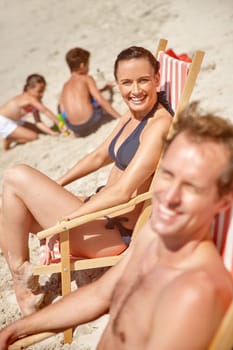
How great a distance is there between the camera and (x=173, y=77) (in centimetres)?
352

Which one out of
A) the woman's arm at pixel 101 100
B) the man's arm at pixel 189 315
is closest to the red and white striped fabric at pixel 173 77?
the man's arm at pixel 189 315

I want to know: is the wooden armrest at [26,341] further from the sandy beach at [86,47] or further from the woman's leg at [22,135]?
the woman's leg at [22,135]

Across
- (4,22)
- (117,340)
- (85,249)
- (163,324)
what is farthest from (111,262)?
(4,22)

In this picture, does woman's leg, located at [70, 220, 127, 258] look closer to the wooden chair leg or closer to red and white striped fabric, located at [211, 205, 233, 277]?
the wooden chair leg

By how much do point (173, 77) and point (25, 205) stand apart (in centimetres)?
135

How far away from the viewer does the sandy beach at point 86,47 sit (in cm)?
478

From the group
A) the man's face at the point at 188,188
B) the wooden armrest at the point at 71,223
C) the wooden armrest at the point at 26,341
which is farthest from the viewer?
the wooden armrest at the point at 71,223

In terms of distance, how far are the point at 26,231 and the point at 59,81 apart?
18.6 ft

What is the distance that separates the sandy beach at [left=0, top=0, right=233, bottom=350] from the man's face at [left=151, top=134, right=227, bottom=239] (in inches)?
58.5

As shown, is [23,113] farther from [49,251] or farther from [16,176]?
[49,251]

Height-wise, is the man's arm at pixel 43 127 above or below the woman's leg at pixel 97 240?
above

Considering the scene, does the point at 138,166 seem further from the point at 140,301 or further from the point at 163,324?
the point at 163,324

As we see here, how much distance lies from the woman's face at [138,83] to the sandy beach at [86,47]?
1.25m

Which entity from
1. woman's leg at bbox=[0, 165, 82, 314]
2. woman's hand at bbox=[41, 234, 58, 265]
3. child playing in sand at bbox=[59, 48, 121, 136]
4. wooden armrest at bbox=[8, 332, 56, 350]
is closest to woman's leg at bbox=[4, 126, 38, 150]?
child playing in sand at bbox=[59, 48, 121, 136]
